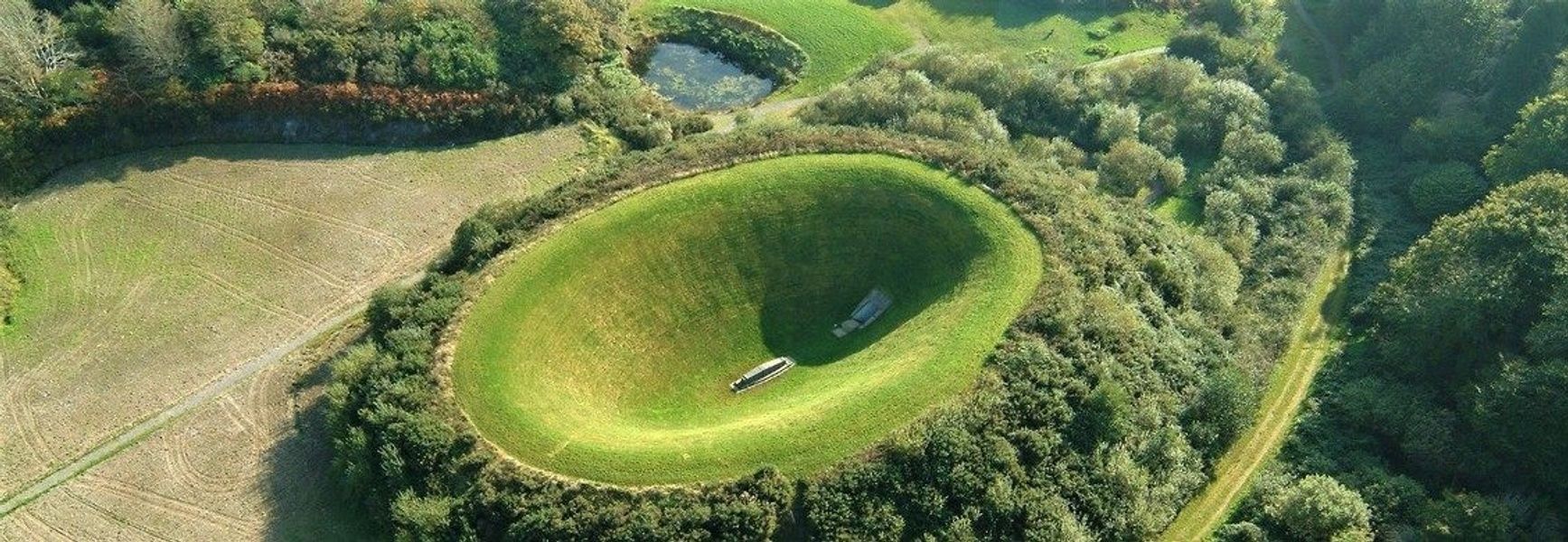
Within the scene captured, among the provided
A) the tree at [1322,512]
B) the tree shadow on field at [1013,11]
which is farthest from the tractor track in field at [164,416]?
the tree shadow on field at [1013,11]

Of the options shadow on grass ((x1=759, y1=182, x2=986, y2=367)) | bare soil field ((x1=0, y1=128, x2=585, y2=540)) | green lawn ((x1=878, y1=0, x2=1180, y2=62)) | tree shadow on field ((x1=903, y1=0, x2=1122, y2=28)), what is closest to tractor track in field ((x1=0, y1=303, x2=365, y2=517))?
bare soil field ((x1=0, y1=128, x2=585, y2=540))

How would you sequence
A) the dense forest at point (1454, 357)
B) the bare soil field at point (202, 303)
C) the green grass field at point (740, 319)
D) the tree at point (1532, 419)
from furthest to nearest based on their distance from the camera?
the bare soil field at point (202, 303)
the dense forest at point (1454, 357)
the tree at point (1532, 419)
the green grass field at point (740, 319)

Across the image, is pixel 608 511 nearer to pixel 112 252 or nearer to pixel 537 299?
pixel 537 299

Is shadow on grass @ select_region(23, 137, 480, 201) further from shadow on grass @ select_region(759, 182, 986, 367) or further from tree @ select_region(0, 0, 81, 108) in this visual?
shadow on grass @ select_region(759, 182, 986, 367)

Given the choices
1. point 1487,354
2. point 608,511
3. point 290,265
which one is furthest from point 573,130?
point 1487,354

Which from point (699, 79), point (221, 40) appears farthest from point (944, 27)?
point (221, 40)

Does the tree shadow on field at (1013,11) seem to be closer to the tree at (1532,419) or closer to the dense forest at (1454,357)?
the dense forest at (1454,357)
